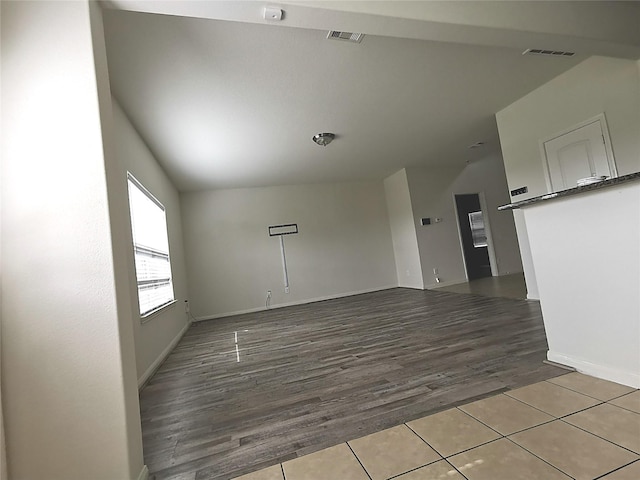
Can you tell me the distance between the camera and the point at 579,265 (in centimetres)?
179

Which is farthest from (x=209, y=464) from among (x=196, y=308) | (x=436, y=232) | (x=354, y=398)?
(x=436, y=232)

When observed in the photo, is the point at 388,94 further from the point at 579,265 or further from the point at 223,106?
the point at 579,265

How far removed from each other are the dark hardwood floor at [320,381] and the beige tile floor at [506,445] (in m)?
0.11

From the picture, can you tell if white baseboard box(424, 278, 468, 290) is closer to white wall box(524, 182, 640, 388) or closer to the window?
white wall box(524, 182, 640, 388)

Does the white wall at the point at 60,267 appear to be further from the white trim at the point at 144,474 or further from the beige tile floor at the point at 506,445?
the beige tile floor at the point at 506,445

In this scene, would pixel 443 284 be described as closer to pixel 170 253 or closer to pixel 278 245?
pixel 278 245

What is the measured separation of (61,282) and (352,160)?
5004mm

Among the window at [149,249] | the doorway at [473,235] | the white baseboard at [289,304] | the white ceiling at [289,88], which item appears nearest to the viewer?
the white ceiling at [289,88]

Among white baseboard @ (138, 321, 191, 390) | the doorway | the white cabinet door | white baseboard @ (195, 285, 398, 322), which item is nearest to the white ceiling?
the white cabinet door

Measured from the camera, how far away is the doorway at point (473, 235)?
6.77 meters

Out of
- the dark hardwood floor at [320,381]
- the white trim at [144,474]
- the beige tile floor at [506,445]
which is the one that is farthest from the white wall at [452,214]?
the white trim at [144,474]

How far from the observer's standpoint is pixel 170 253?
15.1 feet

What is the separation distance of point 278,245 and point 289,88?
4093 mm

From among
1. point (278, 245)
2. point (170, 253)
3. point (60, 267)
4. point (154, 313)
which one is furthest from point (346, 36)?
point (278, 245)
